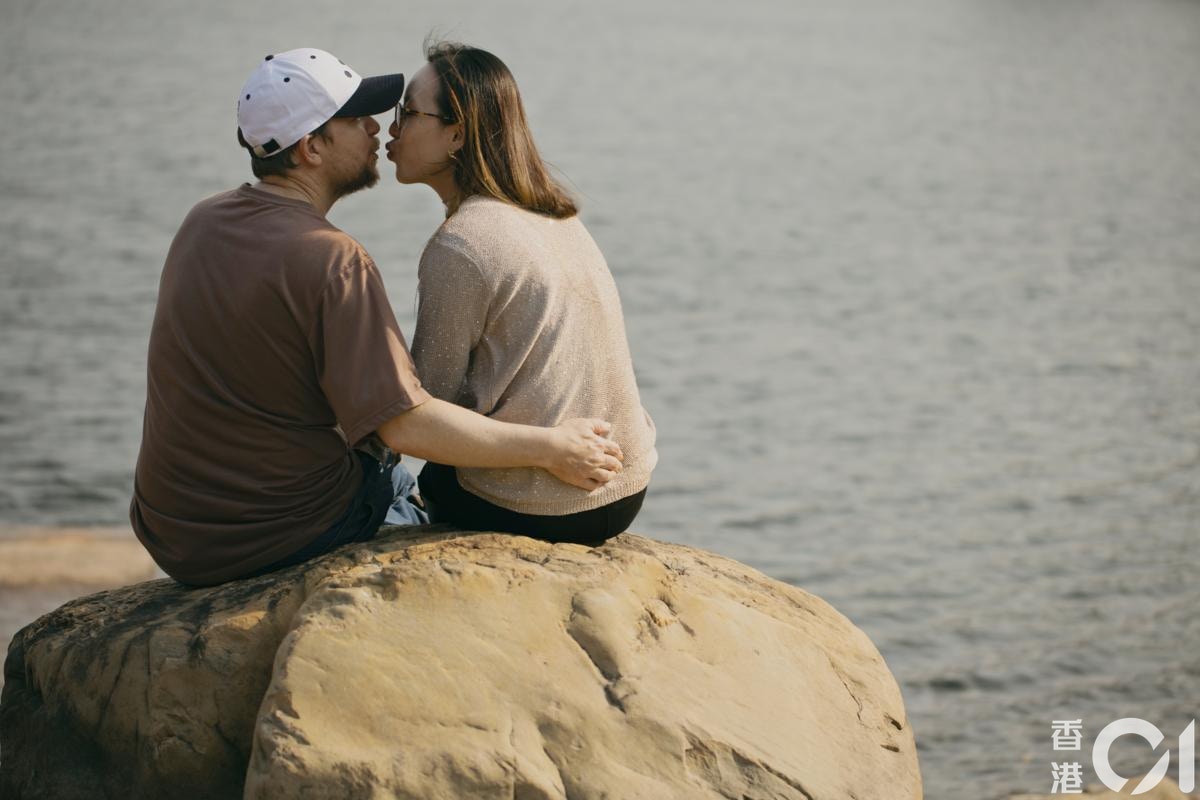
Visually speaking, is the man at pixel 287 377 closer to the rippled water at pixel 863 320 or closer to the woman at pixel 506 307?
the woman at pixel 506 307

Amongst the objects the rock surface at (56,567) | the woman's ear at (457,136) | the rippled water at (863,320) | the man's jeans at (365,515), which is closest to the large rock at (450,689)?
the man's jeans at (365,515)

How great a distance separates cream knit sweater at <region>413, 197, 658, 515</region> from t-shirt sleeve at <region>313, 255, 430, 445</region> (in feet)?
0.80

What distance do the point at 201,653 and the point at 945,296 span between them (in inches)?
505

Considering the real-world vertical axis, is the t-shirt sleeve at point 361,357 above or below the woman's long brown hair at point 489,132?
below

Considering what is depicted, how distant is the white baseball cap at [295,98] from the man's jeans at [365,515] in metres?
0.84

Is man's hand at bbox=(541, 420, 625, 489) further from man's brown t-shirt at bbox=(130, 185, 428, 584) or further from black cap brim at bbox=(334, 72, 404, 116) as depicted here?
black cap brim at bbox=(334, 72, 404, 116)

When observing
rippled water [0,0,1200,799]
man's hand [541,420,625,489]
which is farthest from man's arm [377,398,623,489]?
rippled water [0,0,1200,799]

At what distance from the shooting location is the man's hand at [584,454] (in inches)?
138

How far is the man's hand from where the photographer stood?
3518mm

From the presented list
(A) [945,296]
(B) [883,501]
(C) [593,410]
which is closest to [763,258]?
(A) [945,296]

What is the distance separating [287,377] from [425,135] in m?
0.75

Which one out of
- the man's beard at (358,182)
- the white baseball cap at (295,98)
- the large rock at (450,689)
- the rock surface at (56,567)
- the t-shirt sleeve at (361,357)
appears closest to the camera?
the large rock at (450,689)

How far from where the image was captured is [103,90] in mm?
24531

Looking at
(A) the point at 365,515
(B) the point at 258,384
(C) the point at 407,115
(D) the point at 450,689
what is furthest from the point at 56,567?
(D) the point at 450,689
